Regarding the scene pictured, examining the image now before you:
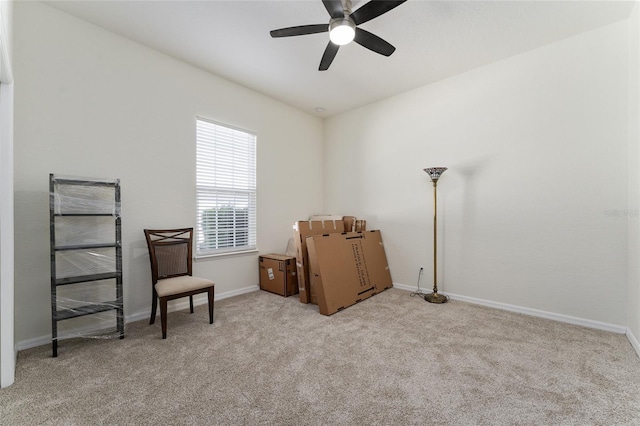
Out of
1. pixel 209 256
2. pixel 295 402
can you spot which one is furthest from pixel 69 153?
pixel 295 402

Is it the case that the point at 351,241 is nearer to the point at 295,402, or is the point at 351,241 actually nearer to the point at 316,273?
the point at 316,273

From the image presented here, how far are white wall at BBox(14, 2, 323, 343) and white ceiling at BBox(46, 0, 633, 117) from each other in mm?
250

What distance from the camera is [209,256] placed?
3.48 metres

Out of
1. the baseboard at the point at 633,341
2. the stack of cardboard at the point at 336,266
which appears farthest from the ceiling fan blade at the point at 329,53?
the baseboard at the point at 633,341

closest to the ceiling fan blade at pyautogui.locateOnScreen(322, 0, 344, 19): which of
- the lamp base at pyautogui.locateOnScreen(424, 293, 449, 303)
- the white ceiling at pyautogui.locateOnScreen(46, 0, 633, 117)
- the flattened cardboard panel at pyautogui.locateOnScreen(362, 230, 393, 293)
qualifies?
the white ceiling at pyautogui.locateOnScreen(46, 0, 633, 117)

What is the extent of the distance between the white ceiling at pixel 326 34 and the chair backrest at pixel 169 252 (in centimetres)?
201

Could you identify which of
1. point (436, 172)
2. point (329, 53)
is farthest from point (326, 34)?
point (436, 172)

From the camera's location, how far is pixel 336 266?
3389 mm

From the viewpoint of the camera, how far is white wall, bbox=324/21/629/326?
2.65 metres

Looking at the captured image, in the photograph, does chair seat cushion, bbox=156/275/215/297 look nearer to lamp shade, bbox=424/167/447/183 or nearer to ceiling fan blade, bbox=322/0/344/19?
ceiling fan blade, bbox=322/0/344/19

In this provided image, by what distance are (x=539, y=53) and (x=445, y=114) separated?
1067 mm

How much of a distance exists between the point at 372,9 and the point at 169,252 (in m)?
2.92

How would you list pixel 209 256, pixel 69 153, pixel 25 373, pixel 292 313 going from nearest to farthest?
pixel 25 373
pixel 69 153
pixel 292 313
pixel 209 256

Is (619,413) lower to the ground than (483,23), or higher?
lower
